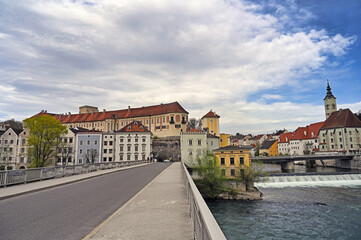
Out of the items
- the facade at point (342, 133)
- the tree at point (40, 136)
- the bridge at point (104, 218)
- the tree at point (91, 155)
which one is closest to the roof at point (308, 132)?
the facade at point (342, 133)

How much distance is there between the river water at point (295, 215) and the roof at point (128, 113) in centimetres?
5238

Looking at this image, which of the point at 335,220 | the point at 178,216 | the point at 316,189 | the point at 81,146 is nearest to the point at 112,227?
the point at 178,216

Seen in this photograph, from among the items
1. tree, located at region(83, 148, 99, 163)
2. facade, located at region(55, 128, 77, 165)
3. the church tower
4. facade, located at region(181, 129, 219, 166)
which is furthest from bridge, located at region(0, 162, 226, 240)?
the church tower

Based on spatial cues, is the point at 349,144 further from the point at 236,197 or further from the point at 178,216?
the point at 178,216

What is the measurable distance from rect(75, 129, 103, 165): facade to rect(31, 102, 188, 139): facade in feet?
32.6

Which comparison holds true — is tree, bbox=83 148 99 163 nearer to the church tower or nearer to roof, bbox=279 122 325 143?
roof, bbox=279 122 325 143

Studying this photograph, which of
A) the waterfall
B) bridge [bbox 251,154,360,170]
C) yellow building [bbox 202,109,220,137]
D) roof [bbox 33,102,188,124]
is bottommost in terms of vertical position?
the waterfall

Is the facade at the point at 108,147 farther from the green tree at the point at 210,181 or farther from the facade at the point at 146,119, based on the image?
the green tree at the point at 210,181

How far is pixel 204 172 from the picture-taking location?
1342 inches

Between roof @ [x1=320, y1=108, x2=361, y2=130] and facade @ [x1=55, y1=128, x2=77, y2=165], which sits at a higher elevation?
roof @ [x1=320, y1=108, x2=361, y2=130]

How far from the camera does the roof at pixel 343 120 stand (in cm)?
7469

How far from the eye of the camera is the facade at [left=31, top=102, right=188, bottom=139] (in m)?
77.8

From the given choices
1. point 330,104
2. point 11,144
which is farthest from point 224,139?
point 11,144

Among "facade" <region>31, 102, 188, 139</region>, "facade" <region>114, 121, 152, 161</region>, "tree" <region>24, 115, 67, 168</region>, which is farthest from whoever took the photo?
"facade" <region>31, 102, 188, 139</region>
